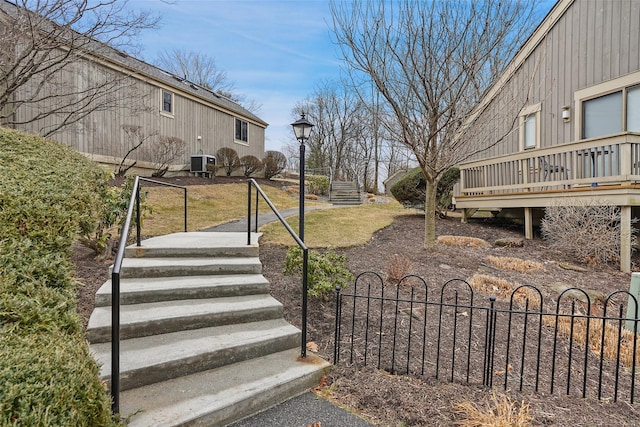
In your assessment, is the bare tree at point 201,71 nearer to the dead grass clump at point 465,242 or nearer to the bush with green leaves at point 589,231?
the dead grass clump at point 465,242

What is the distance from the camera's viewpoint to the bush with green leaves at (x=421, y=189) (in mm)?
10523

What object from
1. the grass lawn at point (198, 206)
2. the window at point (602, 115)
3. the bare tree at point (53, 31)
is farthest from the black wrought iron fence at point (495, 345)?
the bare tree at point (53, 31)

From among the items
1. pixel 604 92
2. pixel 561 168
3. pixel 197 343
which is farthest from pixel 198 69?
pixel 197 343

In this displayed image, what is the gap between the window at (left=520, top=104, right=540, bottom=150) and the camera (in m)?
10.1

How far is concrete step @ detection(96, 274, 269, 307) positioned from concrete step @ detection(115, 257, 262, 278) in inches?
2.5

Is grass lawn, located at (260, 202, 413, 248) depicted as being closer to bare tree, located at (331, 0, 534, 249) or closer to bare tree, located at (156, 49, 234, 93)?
bare tree, located at (331, 0, 534, 249)

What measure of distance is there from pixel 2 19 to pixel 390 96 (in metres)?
7.63

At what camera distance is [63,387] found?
4.95 feet

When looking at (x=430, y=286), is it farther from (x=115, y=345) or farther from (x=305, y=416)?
(x=115, y=345)

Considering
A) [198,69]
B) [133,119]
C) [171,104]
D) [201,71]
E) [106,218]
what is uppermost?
[198,69]

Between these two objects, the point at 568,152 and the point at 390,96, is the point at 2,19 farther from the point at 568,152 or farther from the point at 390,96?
the point at 568,152

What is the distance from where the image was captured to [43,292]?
7.23ft

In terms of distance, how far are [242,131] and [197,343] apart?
59.4ft

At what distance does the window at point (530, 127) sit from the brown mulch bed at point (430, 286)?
11.5 ft
